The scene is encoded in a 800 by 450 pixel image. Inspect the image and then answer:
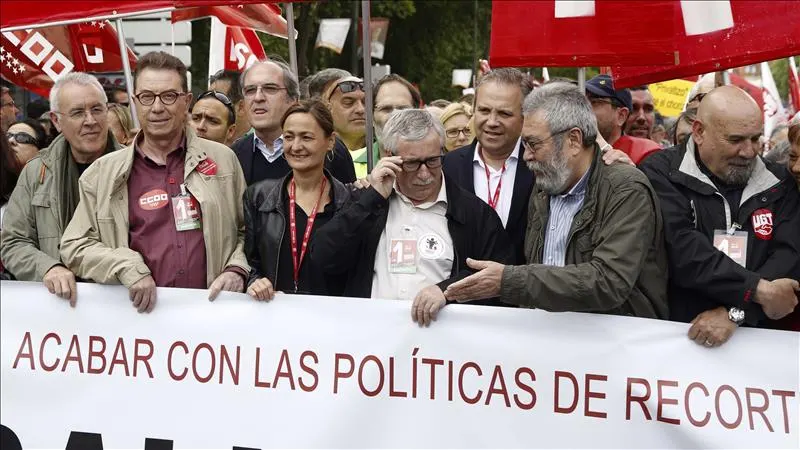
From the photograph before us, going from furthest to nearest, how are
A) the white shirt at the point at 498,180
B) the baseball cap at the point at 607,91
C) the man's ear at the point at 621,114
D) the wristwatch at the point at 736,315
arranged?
1. the man's ear at the point at 621,114
2. the baseball cap at the point at 607,91
3. the white shirt at the point at 498,180
4. the wristwatch at the point at 736,315

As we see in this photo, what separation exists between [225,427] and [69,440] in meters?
0.71

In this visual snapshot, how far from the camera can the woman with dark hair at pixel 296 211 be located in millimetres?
5090

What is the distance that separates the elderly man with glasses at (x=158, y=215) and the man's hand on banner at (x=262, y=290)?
5.1 inches

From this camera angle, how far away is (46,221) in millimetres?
5383

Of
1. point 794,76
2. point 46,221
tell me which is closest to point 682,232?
point 46,221

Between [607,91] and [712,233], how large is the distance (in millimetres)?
2176

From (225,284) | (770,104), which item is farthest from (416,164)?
(770,104)

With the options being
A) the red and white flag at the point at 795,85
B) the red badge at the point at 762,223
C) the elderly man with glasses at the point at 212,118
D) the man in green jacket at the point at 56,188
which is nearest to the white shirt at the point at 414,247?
the red badge at the point at 762,223

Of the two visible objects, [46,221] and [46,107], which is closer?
[46,221]

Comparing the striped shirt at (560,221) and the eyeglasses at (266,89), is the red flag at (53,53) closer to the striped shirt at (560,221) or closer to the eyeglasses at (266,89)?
the eyeglasses at (266,89)

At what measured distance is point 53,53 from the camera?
29.1 feet

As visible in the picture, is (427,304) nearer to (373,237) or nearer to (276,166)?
(373,237)

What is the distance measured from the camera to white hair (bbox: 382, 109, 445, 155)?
493 cm

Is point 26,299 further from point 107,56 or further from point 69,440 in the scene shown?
point 107,56
